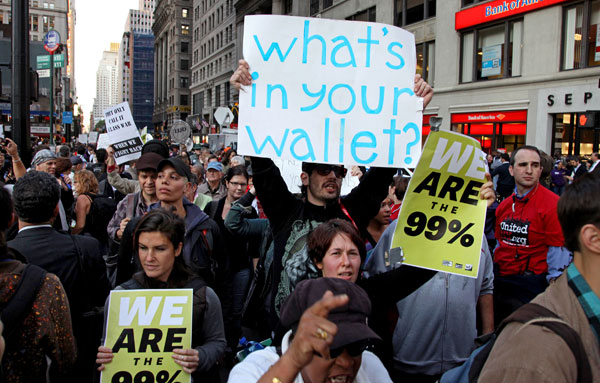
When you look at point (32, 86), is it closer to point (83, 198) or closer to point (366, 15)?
point (83, 198)

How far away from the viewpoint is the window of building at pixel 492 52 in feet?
71.1

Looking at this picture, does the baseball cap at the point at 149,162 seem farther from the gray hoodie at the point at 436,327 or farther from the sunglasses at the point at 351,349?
the sunglasses at the point at 351,349

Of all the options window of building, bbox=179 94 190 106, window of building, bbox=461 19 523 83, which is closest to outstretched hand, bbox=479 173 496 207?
window of building, bbox=461 19 523 83

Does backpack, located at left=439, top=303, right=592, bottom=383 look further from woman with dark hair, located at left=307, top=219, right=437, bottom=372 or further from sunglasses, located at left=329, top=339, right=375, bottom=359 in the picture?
woman with dark hair, located at left=307, top=219, right=437, bottom=372

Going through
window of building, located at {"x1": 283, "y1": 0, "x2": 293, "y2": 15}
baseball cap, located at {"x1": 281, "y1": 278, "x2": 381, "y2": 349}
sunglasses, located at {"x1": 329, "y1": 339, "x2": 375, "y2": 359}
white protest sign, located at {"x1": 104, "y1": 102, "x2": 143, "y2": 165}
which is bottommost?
sunglasses, located at {"x1": 329, "y1": 339, "x2": 375, "y2": 359}

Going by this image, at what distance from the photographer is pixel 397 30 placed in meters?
3.49

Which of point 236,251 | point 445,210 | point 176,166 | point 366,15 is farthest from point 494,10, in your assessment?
point 445,210

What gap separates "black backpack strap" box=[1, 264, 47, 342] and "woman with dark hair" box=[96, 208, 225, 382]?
0.53 meters

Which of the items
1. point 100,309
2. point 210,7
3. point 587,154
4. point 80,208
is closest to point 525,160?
point 100,309

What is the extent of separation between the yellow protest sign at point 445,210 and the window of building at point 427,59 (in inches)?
953

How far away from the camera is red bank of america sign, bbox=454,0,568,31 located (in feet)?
67.2

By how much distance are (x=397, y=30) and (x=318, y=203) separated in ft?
4.54

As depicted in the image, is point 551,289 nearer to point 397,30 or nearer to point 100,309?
point 397,30

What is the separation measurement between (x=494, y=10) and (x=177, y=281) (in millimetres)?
23076
